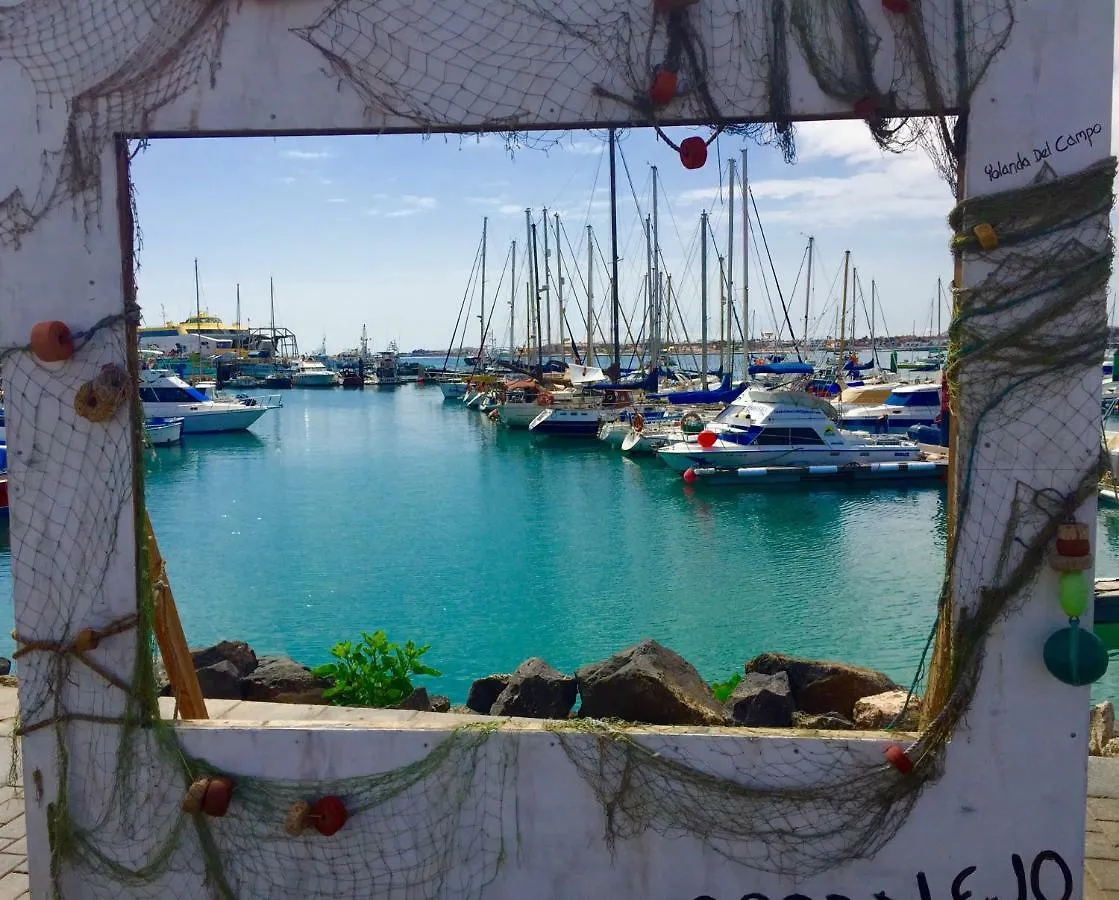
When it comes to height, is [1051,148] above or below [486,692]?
above

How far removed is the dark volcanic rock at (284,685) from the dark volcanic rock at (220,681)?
0.43ft

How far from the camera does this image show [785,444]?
2995 centimetres

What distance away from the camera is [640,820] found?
316 cm

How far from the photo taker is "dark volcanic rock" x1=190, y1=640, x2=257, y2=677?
8180 millimetres

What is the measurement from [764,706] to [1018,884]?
12.8ft

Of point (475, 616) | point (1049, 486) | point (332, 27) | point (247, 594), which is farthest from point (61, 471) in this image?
point (247, 594)

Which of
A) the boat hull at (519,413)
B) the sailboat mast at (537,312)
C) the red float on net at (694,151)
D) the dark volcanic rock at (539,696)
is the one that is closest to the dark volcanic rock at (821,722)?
the dark volcanic rock at (539,696)

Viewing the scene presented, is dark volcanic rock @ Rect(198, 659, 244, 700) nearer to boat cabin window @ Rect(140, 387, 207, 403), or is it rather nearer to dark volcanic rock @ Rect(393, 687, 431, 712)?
dark volcanic rock @ Rect(393, 687, 431, 712)

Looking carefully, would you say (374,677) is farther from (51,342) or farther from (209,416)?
(209,416)

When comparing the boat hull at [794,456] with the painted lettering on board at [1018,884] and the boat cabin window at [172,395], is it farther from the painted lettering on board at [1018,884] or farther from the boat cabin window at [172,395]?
the boat cabin window at [172,395]

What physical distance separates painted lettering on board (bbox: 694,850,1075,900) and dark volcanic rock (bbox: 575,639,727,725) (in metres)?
2.72

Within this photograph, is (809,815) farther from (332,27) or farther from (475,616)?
(475,616)

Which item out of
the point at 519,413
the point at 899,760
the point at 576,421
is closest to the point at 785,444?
the point at 576,421

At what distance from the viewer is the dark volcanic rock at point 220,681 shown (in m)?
7.56
